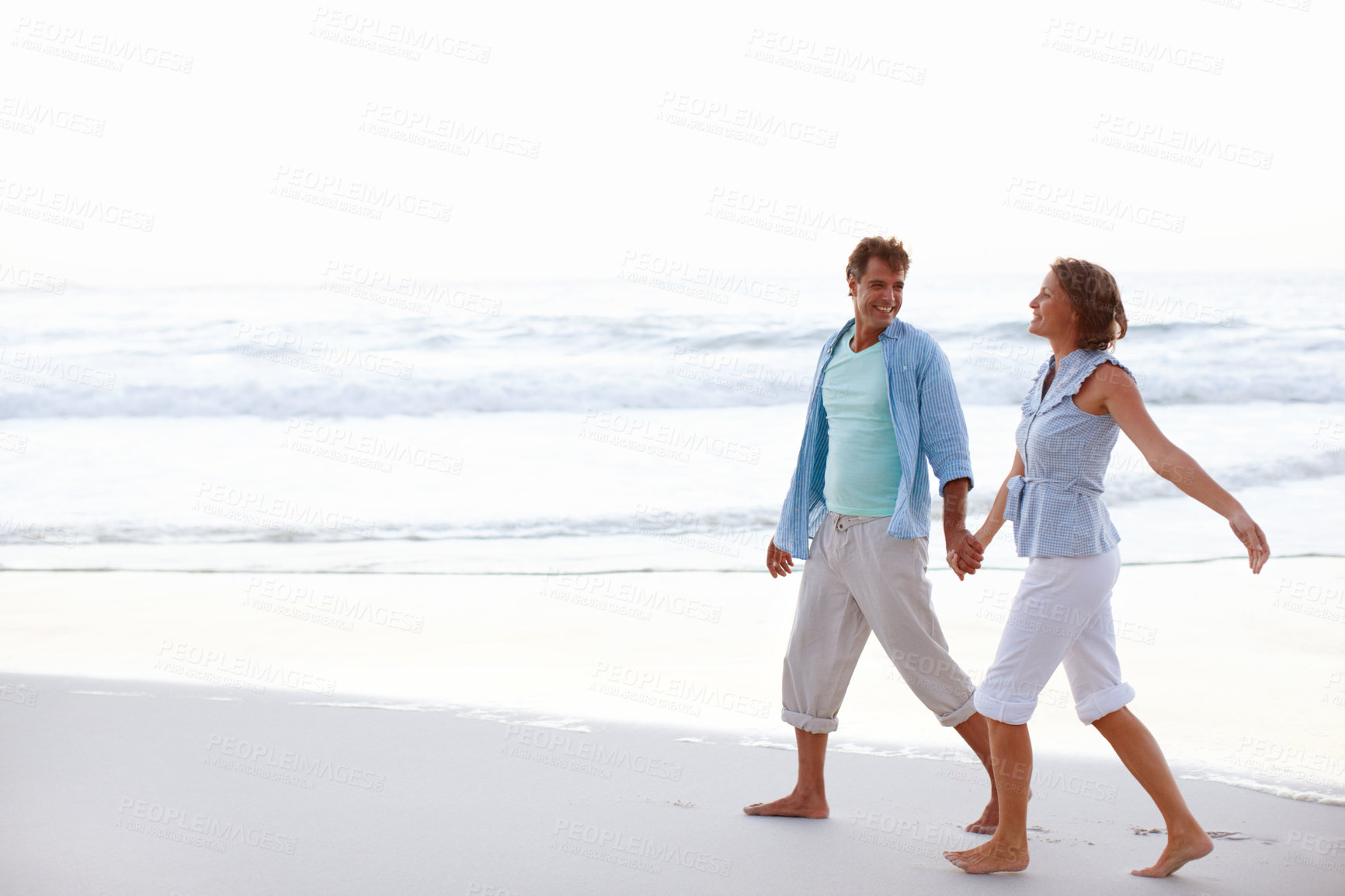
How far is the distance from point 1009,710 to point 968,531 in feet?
1.75

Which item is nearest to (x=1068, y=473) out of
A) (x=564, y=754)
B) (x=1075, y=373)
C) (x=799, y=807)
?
(x=1075, y=373)

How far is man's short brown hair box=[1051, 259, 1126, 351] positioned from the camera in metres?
2.69

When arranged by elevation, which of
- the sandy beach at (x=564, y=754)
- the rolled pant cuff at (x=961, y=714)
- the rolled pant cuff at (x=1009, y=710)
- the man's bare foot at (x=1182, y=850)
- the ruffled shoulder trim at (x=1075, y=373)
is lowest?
the sandy beach at (x=564, y=754)

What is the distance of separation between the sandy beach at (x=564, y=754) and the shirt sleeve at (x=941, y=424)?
1.04 metres

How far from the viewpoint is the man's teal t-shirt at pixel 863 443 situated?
313 cm

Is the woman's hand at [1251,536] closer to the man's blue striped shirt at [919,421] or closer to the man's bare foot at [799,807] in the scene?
the man's blue striped shirt at [919,421]

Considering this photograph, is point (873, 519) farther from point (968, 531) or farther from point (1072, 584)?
point (1072, 584)

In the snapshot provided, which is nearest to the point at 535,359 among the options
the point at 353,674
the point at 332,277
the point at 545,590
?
the point at 332,277

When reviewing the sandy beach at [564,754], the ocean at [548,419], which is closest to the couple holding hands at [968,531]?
the sandy beach at [564,754]

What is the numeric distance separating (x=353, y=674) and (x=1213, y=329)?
20.1 meters

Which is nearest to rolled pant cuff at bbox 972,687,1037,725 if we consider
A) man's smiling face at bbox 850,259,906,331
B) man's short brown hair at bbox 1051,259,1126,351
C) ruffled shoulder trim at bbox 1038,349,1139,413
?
ruffled shoulder trim at bbox 1038,349,1139,413

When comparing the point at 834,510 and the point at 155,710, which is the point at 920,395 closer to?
the point at 834,510

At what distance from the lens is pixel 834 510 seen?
10.6ft

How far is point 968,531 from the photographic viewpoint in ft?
9.95
